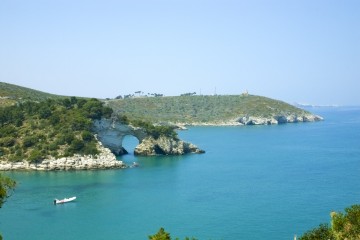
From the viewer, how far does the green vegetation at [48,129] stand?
6425cm

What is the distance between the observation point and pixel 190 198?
157 feet

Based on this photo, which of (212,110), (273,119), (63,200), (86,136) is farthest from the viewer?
(212,110)

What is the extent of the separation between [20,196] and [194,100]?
144588 mm

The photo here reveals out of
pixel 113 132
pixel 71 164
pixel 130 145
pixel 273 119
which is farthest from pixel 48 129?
pixel 273 119

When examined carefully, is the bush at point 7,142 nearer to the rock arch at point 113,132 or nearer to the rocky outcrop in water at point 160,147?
the rock arch at point 113,132

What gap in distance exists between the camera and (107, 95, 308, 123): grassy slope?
161 meters

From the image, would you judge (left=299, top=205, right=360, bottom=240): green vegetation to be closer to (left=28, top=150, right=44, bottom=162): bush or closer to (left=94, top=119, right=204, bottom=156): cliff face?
(left=28, top=150, right=44, bottom=162): bush

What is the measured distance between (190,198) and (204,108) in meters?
132

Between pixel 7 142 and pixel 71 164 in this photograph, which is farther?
pixel 7 142

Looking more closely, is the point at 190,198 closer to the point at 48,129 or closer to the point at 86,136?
the point at 86,136

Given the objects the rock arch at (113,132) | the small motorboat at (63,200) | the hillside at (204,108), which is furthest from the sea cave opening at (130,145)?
the hillside at (204,108)

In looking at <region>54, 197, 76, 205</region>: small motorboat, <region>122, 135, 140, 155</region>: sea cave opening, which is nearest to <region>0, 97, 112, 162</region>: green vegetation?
<region>122, 135, 140, 155</region>: sea cave opening

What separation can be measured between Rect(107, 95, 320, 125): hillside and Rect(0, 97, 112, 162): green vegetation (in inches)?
3060

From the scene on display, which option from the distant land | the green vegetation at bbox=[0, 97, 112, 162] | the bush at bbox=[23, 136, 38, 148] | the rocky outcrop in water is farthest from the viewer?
the distant land
